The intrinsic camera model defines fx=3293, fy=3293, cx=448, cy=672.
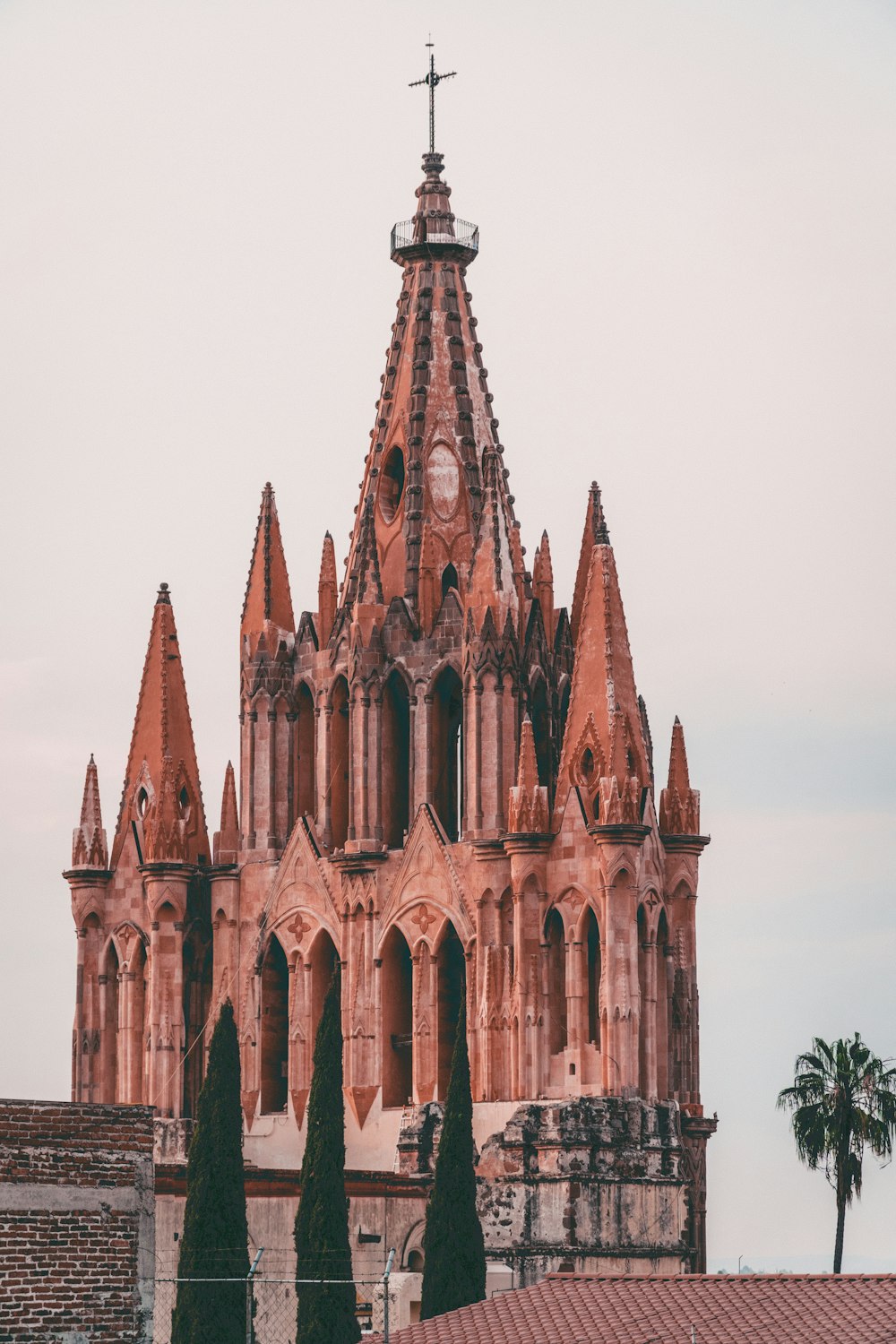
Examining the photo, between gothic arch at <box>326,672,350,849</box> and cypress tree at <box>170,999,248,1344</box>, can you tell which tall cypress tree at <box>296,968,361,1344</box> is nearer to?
cypress tree at <box>170,999,248,1344</box>

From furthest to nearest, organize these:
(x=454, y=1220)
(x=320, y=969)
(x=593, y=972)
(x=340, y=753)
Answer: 1. (x=340, y=753)
2. (x=320, y=969)
3. (x=593, y=972)
4. (x=454, y=1220)

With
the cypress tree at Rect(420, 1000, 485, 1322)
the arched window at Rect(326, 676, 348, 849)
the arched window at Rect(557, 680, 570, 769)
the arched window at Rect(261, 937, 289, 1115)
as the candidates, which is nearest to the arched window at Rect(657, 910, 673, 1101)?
the arched window at Rect(557, 680, 570, 769)

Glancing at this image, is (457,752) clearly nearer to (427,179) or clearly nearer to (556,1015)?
(556,1015)

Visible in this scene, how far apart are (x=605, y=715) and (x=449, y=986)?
6594 millimetres

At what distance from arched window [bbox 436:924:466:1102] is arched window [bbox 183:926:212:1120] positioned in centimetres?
563

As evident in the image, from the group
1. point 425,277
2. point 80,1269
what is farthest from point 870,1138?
point 80,1269

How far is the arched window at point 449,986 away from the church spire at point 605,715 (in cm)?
406

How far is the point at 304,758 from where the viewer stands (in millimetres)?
71000

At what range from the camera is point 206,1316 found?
2100 inches

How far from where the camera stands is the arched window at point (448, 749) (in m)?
68.9

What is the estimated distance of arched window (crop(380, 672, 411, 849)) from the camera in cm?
6906

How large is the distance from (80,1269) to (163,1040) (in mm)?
30269

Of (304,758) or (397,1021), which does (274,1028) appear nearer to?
(397,1021)

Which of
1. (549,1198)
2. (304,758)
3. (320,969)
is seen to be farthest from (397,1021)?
(549,1198)
